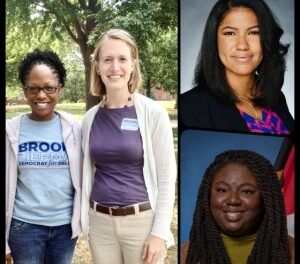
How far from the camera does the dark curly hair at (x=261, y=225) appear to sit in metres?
2.11

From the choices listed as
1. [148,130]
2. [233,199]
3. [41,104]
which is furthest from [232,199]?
[41,104]

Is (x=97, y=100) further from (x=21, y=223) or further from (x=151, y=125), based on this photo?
(x=21, y=223)

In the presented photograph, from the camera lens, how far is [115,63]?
6.46 ft

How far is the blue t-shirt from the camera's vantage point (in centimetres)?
202

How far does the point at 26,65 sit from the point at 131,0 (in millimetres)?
579

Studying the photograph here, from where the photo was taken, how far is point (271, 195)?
211 centimetres

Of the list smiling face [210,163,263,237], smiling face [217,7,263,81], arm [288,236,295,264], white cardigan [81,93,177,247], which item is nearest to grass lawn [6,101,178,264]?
white cardigan [81,93,177,247]

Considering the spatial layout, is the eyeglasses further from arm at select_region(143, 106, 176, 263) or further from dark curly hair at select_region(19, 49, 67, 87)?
arm at select_region(143, 106, 176, 263)

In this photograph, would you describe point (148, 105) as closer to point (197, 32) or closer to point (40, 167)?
point (197, 32)

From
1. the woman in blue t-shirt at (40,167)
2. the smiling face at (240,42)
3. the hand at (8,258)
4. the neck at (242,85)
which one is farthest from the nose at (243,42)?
the hand at (8,258)

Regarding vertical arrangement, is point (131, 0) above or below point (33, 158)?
above

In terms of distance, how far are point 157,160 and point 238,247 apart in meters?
0.60

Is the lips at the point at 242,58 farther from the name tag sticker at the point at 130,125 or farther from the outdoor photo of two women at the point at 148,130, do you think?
the name tag sticker at the point at 130,125

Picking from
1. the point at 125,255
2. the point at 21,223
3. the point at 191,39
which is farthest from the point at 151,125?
the point at 21,223
